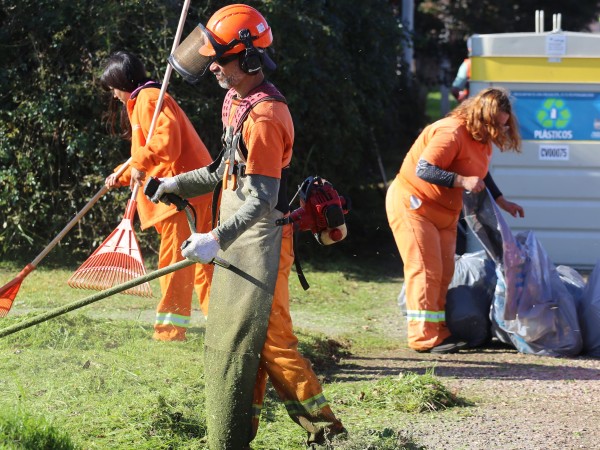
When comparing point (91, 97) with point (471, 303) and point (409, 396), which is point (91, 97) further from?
point (409, 396)

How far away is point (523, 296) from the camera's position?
6.42 meters

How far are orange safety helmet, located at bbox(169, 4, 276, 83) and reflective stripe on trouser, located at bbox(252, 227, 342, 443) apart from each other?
2.41 feet

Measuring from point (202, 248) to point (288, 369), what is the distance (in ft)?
2.17

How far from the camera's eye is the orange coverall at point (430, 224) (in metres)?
6.39

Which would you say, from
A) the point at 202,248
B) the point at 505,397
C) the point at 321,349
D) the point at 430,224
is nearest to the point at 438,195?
the point at 430,224

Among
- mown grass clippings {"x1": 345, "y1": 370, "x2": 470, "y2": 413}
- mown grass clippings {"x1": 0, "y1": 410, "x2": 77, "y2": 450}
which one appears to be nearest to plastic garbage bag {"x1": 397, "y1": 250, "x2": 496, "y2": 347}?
mown grass clippings {"x1": 345, "y1": 370, "x2": 470, "y2": 413}

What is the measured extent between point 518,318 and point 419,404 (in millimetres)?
1642

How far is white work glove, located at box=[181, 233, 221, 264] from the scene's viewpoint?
3775mm

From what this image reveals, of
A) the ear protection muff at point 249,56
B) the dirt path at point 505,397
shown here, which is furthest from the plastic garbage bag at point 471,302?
the ear protection muff at point 249,56

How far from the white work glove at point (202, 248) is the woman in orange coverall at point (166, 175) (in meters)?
2.08

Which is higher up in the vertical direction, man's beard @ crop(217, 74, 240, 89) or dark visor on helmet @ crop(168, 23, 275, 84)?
dark visor on helmet @ crop(168, 23, 275, 84)

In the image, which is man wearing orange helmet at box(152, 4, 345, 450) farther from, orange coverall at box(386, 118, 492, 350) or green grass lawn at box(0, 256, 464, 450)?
orange coverall at box(386, 118, 492, 350)

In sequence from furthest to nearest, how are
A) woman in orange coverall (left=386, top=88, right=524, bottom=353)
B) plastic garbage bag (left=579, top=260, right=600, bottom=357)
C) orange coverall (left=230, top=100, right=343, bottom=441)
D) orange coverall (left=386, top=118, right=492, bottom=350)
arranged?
plastic garbage bag (left=579, top=260, right=600, bottom=357) → orange coverall (left=386, top=118, right=492, bottom=350) → woman in orange coverall (left=386, top=88, right=524, bottom=353) → orange coverall (left=230, top=100, right=343, bottom=441)

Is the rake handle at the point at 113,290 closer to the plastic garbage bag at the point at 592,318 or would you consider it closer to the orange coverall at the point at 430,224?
the orange coverall at the point at 430,224
